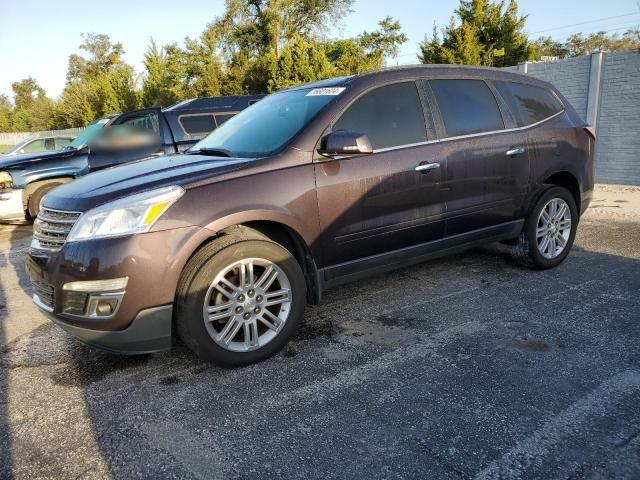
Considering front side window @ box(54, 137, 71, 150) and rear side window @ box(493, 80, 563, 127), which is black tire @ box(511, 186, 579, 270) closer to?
rear side window @ box(493, 80, 563, 127)

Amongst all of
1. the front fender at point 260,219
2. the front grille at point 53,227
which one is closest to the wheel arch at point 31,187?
the front grille at point 53,227

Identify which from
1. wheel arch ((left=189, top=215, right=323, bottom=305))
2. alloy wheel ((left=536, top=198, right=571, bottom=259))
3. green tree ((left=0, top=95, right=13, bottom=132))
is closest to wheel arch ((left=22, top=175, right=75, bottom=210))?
wheel arch ((left=189, top=215, right=323, bottom=305))

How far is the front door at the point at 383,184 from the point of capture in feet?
11.0

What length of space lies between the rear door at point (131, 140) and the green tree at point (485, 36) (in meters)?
18.3

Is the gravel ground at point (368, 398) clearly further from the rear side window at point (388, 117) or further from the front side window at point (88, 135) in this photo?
the front side window at point (88, 135)

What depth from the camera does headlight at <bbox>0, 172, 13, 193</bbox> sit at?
7.83 metres

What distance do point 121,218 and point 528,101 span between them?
3.73 m

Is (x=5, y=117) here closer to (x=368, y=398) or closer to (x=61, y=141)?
(x=61, y=141)

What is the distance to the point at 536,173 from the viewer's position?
443cm

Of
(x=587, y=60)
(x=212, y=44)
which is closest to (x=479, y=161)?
(x=587, y=60)

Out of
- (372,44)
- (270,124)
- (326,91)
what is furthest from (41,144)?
(372,44)

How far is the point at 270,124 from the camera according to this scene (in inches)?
147

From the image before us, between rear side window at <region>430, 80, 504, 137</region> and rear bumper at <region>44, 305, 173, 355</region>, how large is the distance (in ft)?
8.46

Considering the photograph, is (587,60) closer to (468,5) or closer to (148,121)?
(148,121)
